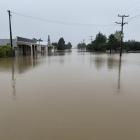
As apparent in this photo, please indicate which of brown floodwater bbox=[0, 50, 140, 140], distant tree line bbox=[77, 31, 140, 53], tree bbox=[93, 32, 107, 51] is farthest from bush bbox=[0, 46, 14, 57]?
tree bbox=[93, 32, 107, 51]

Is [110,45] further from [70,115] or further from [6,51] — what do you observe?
[70,115]

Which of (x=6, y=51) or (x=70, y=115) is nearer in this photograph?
(x=70, y=115)

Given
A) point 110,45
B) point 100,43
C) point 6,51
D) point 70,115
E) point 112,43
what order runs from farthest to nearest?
point 100,43, point 110,45, point 112,43, point 6,51, point 70,115

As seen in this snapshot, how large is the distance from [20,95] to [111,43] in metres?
76.6

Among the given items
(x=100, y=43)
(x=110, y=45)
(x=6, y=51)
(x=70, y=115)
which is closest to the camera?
(x=70, y=115)

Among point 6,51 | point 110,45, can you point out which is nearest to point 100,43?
point 110,45

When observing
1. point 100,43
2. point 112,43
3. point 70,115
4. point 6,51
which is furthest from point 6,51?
point 100,43

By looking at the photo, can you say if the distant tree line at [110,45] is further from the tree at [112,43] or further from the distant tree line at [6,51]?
the distant tree line at [6,51]

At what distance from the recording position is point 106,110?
22.8ft

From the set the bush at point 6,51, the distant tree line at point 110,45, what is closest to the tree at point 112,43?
the distant tree line at point 110,45

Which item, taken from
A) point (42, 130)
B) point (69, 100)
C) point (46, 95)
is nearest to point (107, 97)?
point (69, 100)

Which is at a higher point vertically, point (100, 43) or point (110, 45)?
point (100, 43)

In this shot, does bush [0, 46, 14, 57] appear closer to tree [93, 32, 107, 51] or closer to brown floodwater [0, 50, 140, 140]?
brown floodwater [0, 50, 140, 140]

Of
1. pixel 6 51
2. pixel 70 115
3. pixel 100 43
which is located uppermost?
pixel 100 43
